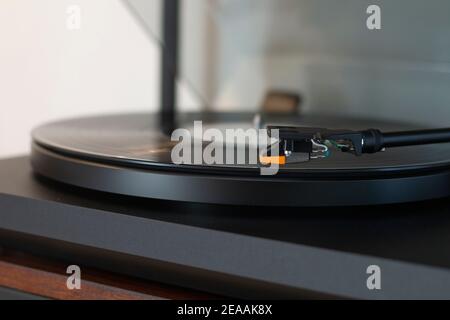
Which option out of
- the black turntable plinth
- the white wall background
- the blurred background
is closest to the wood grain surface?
the black turntable plinth

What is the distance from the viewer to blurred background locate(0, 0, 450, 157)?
120 cm

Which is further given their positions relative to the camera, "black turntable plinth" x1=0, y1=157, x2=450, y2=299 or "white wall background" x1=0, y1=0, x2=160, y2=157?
"white wall background" x1=0, y1=0, x2=160, y2=157

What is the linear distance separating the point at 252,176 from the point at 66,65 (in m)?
1.04

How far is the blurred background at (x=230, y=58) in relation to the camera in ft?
3.94

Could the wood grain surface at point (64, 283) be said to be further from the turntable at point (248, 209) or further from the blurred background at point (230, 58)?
the blurred background at point (230, 58)

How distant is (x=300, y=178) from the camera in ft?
1.94

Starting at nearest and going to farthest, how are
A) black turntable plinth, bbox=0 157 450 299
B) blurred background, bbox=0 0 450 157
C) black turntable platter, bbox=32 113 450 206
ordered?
black turntable plinth, bbox=0 157 450 299
black turntable platter, bbox=32 113 450 206
blurred background, bbox=0 0 450 157

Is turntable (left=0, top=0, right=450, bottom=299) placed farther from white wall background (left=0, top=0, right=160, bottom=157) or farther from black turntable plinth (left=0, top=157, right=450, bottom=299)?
white wall background (left=0, top=0, right=160, bottom=157)

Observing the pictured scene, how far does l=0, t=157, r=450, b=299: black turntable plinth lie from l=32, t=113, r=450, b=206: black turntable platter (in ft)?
0.04

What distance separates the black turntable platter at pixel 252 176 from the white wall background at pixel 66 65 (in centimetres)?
76

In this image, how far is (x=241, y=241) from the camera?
1.72 ft

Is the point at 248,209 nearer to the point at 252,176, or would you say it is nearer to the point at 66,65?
the point at 252,176

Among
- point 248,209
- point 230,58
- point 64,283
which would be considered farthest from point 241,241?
point 230,58

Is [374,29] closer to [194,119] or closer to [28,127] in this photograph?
[194,119]
